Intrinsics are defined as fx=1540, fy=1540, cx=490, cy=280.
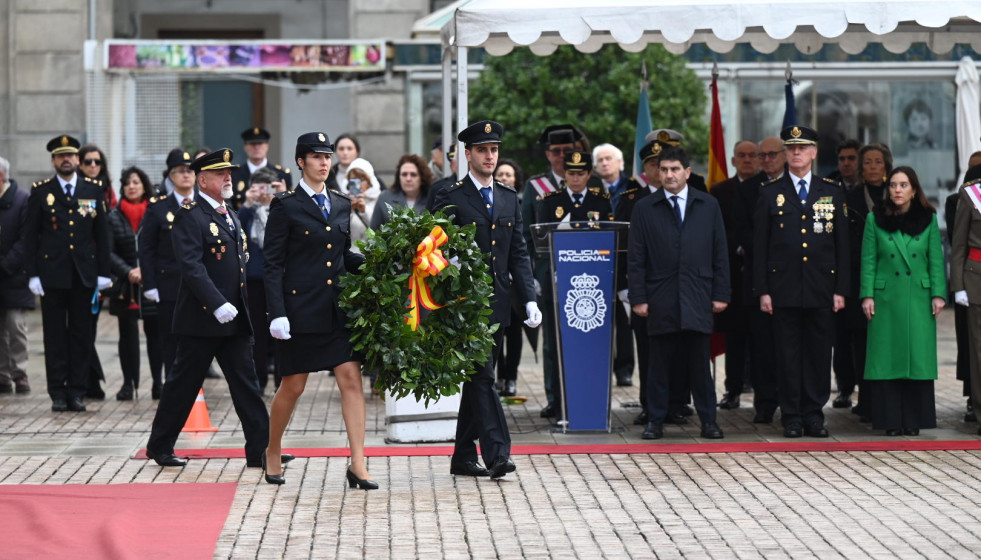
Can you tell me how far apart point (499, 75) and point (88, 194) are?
8383 mm

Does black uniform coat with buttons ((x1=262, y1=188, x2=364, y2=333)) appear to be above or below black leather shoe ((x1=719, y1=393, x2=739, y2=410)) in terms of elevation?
above

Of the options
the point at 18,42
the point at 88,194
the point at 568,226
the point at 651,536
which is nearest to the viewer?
the point at 651,536

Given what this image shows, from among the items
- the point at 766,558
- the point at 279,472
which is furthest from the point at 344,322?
the point at 766,558

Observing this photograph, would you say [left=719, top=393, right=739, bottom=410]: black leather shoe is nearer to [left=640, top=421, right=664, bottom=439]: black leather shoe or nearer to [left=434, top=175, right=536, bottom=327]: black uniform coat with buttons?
[left=640, top=421, right=664, bottom=439]: black leather shoe

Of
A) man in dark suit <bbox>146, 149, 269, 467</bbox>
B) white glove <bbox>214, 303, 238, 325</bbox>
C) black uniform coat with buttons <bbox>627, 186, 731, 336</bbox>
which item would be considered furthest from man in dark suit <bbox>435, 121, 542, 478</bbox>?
black uniform coat with buttons <bbox>627, 186, 731, 336</bbox>

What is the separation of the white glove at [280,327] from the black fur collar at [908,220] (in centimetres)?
457

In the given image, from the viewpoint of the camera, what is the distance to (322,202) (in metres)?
8.84

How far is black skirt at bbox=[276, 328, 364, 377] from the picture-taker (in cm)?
873

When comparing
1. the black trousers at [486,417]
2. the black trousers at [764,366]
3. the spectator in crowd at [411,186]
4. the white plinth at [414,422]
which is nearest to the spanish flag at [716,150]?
the black trousers at [764,366]

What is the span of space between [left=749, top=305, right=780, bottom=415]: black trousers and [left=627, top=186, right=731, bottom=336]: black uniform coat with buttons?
2.85 feet

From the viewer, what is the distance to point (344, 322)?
345 inches

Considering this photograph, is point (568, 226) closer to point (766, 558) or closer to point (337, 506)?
point (337, 506)

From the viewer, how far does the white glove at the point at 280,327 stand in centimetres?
853

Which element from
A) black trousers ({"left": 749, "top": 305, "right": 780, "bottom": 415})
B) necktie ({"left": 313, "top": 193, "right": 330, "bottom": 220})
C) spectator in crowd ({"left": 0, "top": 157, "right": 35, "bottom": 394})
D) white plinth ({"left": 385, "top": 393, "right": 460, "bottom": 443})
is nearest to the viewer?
necktie ({"left": 313, "top": 193, "right": 330, "bottom": 220})
